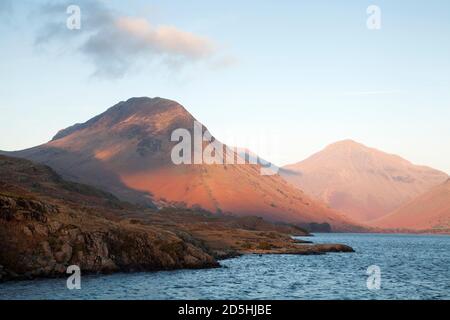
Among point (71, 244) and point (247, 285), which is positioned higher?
point (71, 244)

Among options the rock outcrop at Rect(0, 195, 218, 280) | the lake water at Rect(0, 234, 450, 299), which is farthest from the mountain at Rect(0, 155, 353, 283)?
the lake water at Rect(0, 234, 450, 299)

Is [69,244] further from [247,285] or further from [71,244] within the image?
[247,285]

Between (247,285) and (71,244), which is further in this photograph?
(71,244)

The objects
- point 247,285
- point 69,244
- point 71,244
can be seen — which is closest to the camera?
point 247,285

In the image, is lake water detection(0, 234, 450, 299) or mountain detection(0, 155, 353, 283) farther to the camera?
mountain detection(0, 155, 353, 283)

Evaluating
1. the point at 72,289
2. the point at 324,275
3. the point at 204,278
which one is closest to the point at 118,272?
the point at 204,278

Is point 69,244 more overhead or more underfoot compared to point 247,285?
more overhead

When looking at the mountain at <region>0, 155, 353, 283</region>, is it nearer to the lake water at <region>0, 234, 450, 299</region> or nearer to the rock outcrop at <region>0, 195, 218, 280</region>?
the rock outcrop at <region>0, 195, 218, 280</region>

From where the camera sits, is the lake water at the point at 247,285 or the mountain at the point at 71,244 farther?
the mountain at the point at 71,244

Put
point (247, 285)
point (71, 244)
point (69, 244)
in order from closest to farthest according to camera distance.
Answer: point (247, 285) → point (69, 244) → point (71, 244)

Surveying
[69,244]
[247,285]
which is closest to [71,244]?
[69,244]

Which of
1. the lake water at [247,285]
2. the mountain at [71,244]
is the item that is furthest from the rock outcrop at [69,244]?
the lake water at [247,285]

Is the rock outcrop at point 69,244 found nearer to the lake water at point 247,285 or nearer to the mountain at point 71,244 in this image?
the mountain at point 71,244

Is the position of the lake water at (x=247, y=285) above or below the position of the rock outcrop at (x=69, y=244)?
below
